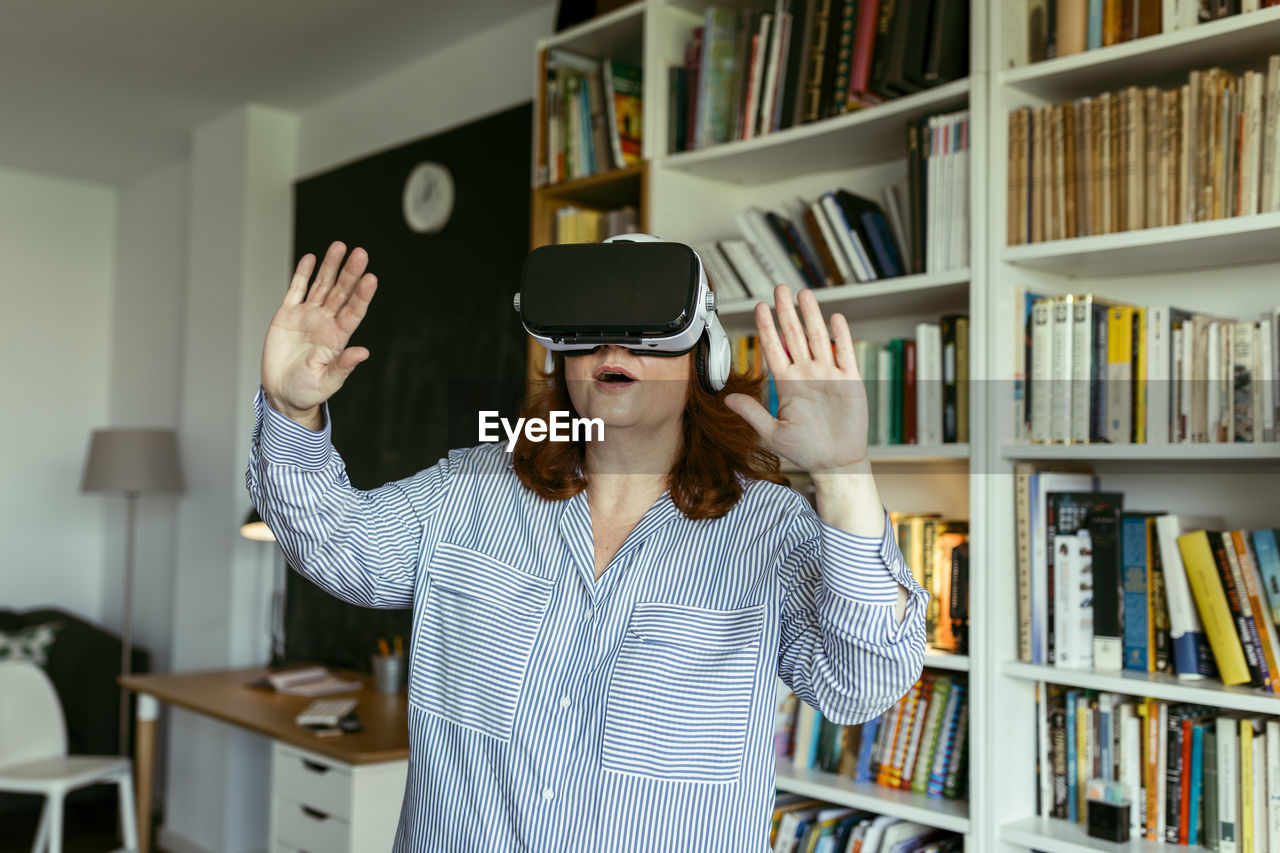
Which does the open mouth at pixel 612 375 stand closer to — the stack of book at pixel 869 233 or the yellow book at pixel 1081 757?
the stack of book at pixel 869 233

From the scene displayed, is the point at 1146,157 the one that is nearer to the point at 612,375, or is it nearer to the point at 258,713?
the point at 612,375

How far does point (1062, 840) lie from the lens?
1.70 meters

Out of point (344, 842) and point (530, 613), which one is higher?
point (530, 613)

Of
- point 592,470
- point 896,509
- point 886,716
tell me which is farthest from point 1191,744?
point 592,470

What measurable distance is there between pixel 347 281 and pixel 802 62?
133cm

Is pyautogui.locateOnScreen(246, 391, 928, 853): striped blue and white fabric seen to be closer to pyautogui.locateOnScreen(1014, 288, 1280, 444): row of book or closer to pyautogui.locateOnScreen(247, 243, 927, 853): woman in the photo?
pyautogui.locateOnScreen(247, 243, 927, 853): woman

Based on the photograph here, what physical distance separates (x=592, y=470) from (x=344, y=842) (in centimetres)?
157

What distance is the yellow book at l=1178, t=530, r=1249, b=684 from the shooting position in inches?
63.3

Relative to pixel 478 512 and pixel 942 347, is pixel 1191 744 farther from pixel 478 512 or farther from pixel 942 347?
pixel 478 512

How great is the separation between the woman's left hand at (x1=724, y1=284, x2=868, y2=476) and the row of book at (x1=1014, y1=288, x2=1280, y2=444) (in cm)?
101

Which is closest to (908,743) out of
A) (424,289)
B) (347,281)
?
(347,281)

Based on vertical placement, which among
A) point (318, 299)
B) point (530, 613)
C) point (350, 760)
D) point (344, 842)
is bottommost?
point (344, 842)

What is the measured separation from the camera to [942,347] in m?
1.95

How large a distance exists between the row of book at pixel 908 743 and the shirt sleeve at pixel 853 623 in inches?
33.4
